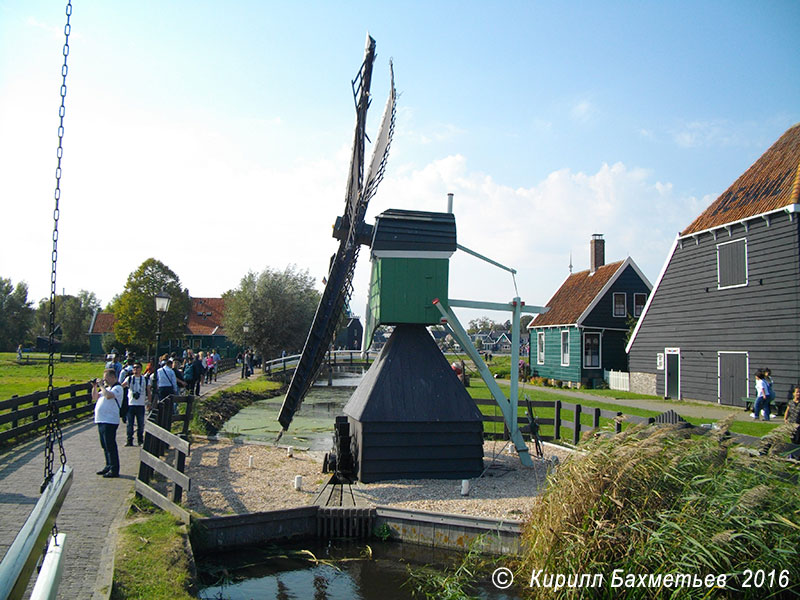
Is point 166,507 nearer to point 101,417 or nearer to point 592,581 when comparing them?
point 101,417

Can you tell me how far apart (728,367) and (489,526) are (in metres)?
15.8

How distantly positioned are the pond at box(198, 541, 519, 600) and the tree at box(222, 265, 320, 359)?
33.7 m

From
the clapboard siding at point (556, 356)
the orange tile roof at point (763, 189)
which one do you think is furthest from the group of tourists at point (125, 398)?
the clapboard siding at point (556, 356)

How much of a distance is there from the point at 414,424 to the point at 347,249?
3.71m

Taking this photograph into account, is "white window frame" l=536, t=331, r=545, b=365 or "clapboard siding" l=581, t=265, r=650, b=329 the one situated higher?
"clapboard siding" l=581, t=265, r=650, b=329

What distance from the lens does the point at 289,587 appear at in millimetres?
7070

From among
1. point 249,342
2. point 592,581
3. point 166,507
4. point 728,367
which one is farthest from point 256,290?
point 592,581

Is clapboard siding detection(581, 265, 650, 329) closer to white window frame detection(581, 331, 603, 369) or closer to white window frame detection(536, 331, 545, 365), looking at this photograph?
white window frame detection(581, 331, 603, 369)

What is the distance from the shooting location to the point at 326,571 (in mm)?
7516

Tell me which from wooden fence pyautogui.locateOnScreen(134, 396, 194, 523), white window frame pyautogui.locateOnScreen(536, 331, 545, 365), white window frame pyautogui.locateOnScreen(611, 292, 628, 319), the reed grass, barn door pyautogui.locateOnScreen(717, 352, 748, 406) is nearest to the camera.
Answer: the reed grass

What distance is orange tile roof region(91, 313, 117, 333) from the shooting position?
68625 millimetres

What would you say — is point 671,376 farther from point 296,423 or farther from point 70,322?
point 70,322

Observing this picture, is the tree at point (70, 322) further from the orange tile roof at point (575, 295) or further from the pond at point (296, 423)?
the orange tile roof at point (575, 295)

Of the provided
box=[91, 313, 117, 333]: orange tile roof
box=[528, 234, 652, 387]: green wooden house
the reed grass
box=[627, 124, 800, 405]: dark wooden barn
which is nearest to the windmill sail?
the reed grass
